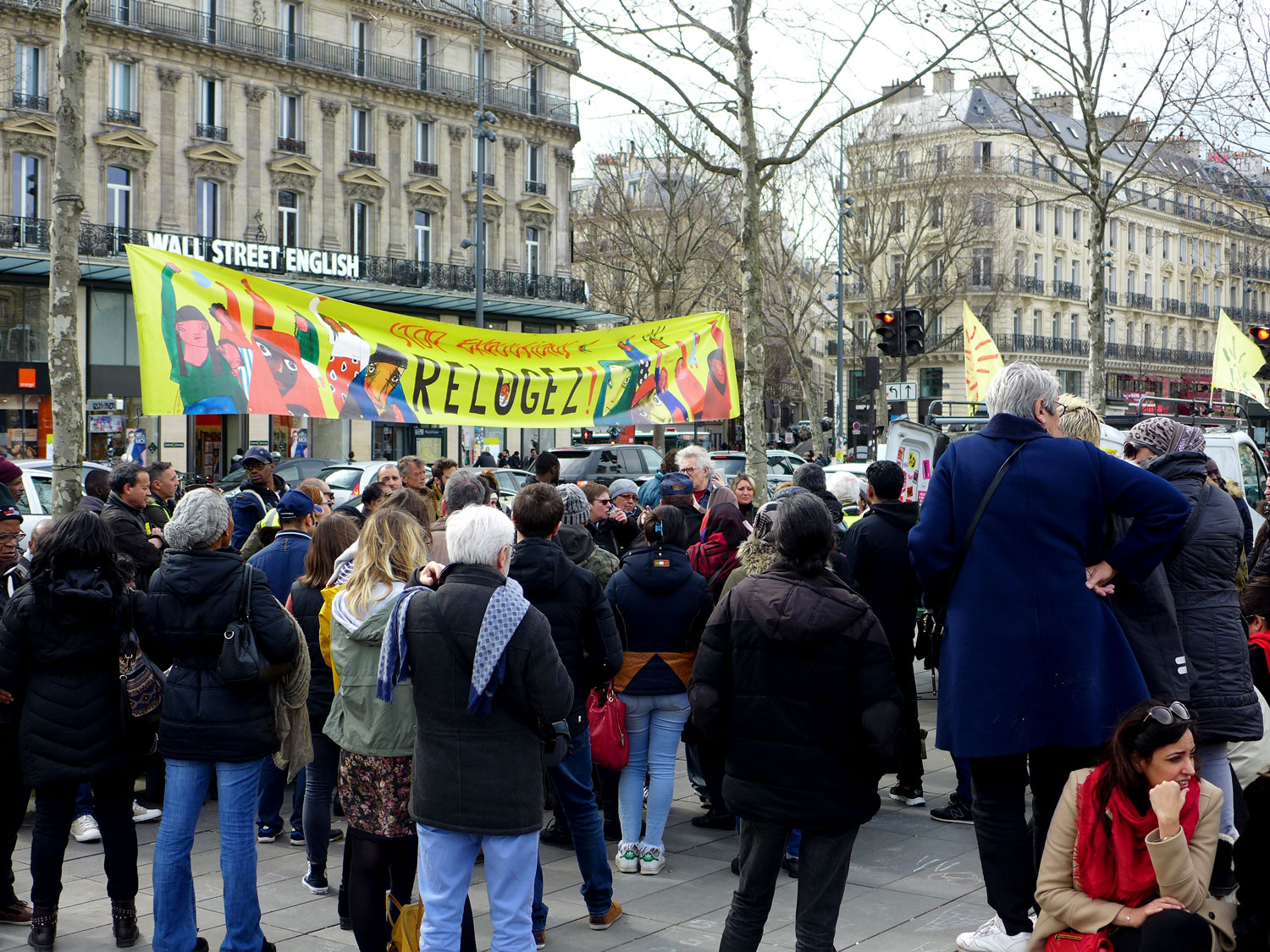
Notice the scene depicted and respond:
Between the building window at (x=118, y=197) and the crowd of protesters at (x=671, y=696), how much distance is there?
34471 millimetres

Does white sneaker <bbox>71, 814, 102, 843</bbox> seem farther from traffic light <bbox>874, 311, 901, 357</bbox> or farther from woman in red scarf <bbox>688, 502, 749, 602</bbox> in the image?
traffic light <bbox>874, 311, 901, 357</bbox>

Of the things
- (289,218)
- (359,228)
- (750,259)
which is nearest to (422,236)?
(359,228)

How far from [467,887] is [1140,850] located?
216 cm

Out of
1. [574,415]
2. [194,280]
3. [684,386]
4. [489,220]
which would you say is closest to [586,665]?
[194,280]

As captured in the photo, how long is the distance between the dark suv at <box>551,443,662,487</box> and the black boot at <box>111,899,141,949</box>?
1891 centimetres

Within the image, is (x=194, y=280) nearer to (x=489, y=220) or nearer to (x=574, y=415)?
(x=574, y=415)

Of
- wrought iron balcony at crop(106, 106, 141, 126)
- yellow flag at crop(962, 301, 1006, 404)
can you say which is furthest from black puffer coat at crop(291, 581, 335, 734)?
wrought iron balcony at crop(106, 106, 141, 126)

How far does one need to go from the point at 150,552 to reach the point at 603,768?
270 cm

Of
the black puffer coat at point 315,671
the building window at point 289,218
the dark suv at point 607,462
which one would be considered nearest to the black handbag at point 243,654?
the black puffer coat at point 315,671

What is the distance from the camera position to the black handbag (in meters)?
4.98

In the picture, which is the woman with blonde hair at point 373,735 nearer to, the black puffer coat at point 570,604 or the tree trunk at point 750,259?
the black puffer coat at point 570,604

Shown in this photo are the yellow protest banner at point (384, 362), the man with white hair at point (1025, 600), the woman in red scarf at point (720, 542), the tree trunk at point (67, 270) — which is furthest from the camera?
the tree trunk at point (67, 270)

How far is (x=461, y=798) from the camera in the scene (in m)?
4.27

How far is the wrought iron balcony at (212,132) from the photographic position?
1559 inches
